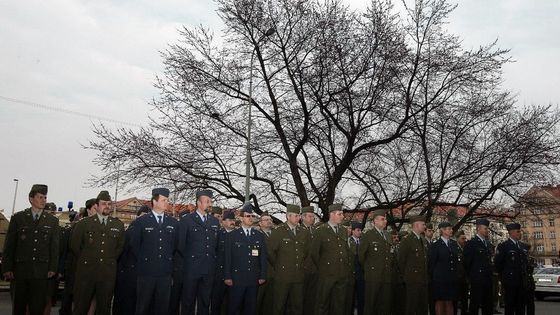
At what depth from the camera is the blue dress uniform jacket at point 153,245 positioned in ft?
21.3

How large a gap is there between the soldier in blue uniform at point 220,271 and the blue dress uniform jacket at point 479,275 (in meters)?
4.51

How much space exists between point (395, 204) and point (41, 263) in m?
12.8

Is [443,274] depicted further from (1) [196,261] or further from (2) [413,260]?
(1) [196,261]

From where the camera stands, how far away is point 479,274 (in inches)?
375

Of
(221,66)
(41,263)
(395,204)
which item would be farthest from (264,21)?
(41,263)

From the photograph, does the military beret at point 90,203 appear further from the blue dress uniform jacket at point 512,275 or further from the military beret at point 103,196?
the blue dress uniform jacket at point 512,275

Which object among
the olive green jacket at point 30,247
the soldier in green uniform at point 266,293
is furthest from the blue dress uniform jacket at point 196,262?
the soldier in green uniform at point 266,293

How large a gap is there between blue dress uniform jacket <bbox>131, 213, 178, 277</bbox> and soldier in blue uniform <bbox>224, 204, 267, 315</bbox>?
53.0 inches

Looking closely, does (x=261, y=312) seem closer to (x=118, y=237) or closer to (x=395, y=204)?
(x=118, y=237)

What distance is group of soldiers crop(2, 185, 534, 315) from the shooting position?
685 centimetres

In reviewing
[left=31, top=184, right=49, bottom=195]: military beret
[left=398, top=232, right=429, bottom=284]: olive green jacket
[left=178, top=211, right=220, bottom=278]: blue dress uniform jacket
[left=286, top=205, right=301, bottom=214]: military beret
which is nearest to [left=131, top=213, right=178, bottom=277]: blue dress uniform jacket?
[left=178, top=211, right=220, bottom=278]: blue dress uniform jacket

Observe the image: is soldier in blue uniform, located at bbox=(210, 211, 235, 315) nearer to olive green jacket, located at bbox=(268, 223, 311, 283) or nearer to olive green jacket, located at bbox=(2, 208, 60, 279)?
olive green jacket, located at bbox=(268, 223, 311, 283)

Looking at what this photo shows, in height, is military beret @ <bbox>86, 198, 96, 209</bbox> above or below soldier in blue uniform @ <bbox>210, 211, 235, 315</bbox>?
above

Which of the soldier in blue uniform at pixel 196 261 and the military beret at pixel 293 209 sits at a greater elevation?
the military beret at pixel 293 209
